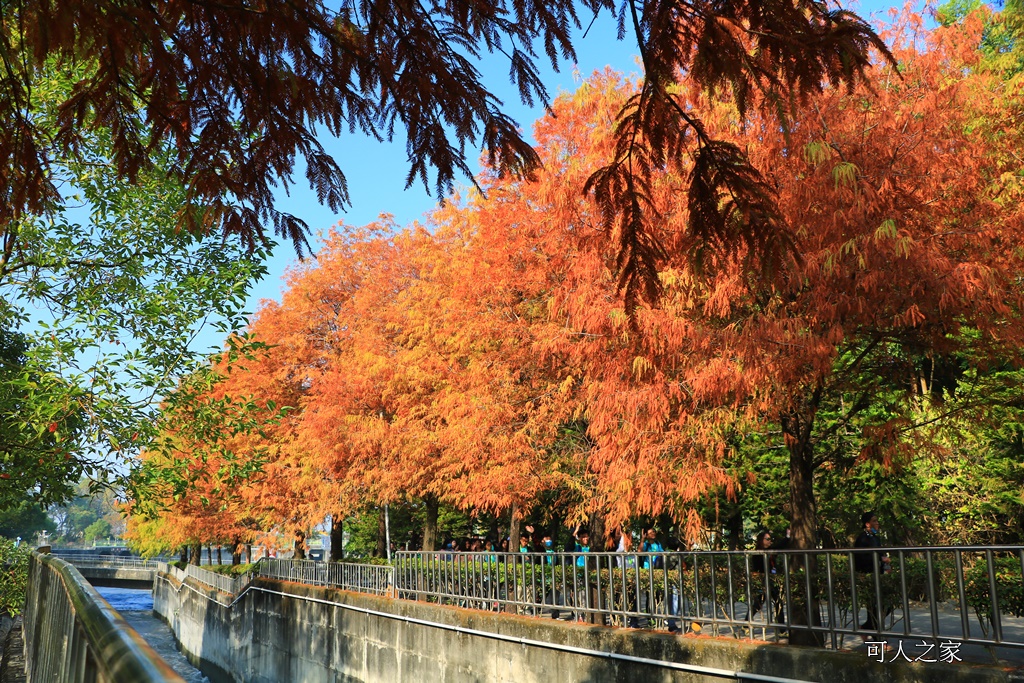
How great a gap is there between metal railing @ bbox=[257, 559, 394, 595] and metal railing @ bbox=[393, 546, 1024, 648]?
167 centimetres

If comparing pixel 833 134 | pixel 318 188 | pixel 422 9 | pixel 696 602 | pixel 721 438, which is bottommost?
pixel 696 602

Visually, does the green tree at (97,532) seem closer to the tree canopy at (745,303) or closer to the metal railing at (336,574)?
the metal railing at (336,574)

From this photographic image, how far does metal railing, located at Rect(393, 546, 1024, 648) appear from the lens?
349 inches

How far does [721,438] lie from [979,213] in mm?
4199

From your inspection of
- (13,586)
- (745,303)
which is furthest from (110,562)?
(745,303)

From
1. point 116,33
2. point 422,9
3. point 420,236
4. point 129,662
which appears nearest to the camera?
point 129,662

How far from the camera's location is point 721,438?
1166 cm

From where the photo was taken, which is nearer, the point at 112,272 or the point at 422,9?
the point at 422,9

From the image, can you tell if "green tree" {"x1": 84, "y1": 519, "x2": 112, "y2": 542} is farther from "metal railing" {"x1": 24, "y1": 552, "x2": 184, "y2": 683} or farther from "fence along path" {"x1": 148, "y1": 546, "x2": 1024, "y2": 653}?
"metal railing" {"x1": 24, "y1": 552, "x2": 184, "y2": 683}

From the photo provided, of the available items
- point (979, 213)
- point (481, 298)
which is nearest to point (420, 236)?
point (481, 298)

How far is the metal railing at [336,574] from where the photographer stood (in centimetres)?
2055

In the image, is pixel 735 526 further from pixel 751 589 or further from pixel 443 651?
pixel 751 589

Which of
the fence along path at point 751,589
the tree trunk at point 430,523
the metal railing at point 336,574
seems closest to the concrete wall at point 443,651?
the fence along path at point 751,589

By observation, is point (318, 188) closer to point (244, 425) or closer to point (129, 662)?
point (129, 662)
